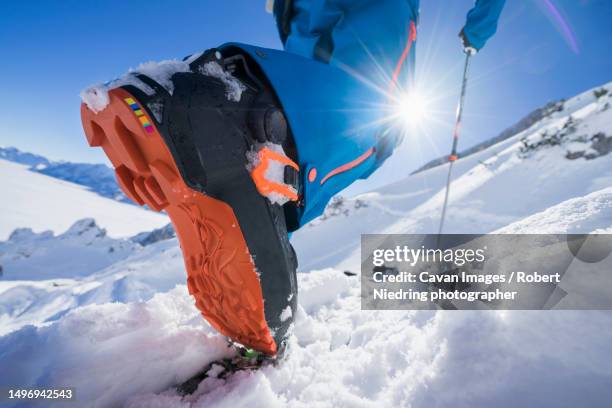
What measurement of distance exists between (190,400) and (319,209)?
698 millimetres

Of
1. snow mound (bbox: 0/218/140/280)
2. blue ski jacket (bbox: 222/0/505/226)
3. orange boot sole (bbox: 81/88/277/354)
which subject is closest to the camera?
orange boot sole (bbox: 81/88/277/354)

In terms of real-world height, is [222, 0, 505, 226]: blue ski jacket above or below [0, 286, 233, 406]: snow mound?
above

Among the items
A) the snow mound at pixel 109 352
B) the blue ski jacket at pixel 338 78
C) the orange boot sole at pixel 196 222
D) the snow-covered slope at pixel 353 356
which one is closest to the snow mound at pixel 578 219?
the snow-covered slope at pixel 353 356

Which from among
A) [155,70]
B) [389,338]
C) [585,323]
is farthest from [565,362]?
[155,70]

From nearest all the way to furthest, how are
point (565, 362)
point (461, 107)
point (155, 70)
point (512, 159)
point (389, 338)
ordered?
1. point (565, 362)
2. point (155, 70)
3. point (389, 338)
4. point (461, 107)
5. point (512, 159)

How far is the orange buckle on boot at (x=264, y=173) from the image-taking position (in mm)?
757

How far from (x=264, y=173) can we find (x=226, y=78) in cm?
25

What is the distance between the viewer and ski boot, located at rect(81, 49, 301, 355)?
2.05 ft

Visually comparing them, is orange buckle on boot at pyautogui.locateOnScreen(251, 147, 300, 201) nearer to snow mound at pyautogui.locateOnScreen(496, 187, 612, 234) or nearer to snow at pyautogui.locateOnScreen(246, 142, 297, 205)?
snow at pyautogui.locateOnScreen(246, 142, 297, 205)

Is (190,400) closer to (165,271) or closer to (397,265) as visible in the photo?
(397,265)

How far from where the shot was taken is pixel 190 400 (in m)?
0.73

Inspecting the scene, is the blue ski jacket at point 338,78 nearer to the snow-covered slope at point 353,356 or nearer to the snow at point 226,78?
the snow at point 226,78

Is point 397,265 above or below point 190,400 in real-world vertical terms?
above

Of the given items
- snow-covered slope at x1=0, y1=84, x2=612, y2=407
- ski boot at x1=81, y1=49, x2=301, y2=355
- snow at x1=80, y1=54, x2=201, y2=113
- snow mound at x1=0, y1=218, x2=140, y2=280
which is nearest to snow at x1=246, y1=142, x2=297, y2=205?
ski boot at x1=81, y1=49, x2=301, y2=355
